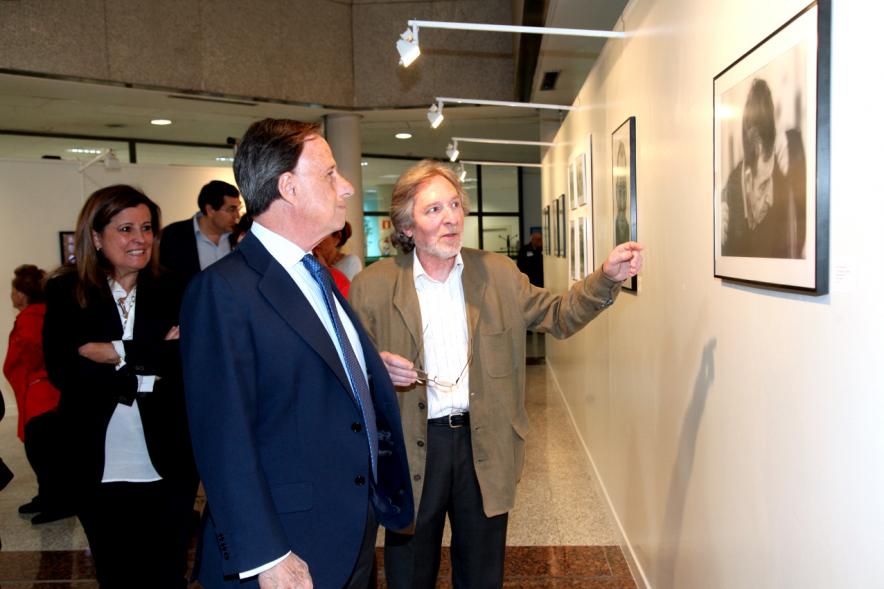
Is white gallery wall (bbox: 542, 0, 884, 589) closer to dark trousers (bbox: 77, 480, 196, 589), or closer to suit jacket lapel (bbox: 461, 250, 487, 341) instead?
suit jacket lapel (bbox: 461, 250, 487, 341)

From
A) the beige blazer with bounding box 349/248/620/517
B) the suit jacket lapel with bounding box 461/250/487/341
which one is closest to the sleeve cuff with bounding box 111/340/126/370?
the beige blazer with bounding box 349/248/620/517

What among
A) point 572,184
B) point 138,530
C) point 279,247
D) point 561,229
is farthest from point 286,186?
point 561,229

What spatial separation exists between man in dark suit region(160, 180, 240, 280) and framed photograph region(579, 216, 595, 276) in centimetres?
233

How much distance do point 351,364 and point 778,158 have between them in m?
1.15

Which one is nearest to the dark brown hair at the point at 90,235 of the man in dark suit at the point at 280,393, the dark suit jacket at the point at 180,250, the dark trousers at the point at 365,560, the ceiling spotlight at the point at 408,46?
the man in dark suit at the point at 280,393

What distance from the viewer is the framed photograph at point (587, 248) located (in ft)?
15.2

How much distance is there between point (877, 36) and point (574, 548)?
3.42m

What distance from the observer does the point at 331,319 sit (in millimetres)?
1837

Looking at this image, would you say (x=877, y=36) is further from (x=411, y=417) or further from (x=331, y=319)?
(x=411, y=417)

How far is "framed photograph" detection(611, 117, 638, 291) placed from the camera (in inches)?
133

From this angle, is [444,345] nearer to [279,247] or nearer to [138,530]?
[279,247]

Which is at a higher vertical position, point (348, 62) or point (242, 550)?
point (348, 62)

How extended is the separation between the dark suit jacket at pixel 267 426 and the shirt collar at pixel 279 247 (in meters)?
0.02

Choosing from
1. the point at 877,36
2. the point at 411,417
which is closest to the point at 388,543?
the point at 411,417
